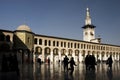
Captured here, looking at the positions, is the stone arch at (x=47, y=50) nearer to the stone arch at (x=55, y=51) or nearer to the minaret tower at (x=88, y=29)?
the stone arch at (x=55, y=51)

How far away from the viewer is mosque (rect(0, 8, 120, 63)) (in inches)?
1811

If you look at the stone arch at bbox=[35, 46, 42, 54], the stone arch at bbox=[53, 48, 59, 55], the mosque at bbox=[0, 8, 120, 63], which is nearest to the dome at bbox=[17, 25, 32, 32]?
the mosque at bbox=[0, 8, 120, 63]

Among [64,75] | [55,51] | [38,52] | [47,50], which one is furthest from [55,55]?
[64,75]

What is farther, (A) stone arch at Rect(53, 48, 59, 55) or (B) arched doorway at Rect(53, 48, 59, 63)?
(A) stone arch at Rect(53, 48, 59, 55)

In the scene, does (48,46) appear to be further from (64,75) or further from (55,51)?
(64,75)

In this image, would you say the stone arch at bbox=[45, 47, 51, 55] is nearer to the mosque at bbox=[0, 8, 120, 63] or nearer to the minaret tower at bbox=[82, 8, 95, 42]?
the mosque at bbox=[0, 8, 120, 63]

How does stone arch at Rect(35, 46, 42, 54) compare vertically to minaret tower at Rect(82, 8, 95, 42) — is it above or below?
below

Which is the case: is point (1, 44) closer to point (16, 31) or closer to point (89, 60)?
point (16, 31)

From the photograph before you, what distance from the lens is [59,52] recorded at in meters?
59.3

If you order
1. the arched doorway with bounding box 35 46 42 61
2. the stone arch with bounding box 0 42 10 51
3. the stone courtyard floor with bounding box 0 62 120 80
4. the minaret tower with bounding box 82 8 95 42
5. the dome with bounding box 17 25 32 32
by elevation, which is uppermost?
the minaret tower with bounding box 82 8 95 42

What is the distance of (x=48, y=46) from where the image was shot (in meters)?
56.8

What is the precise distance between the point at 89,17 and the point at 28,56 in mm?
40241

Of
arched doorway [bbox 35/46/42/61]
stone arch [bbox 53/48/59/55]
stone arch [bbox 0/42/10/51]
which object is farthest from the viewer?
stone arch [bbox 53/48/59/55]

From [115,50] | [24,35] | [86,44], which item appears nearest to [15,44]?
[24,35]
